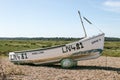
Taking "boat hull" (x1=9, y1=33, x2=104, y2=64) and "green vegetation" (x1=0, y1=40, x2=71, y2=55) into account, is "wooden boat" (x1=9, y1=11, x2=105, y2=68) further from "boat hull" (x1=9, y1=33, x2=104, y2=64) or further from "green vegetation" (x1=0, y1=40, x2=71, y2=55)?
"green vegetation" (x1=0, y1=40, x2=71, y2=55)

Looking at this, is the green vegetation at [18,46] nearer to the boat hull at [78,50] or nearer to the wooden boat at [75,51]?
the boat hull at [78,50]

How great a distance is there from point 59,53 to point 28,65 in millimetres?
3573

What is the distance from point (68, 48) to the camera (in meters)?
25.1

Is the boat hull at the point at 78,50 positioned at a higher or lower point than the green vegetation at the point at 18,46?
higher

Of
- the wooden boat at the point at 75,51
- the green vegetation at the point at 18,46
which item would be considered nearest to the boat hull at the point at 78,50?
the wooden boat at the point at 75,51

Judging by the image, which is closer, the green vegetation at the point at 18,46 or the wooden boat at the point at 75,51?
the wooden boat at the point at 75,51

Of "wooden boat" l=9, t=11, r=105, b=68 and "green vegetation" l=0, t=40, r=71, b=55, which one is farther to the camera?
"green vegetation" l=0, t=40, r=71, b=55

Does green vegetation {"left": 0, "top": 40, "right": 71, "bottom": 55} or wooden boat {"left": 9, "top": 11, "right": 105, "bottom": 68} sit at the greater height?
wooden boat {"left": 9, "top": 11, "right": 105, "bottom": 68}

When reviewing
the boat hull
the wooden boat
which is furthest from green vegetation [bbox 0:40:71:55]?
the wooden boat

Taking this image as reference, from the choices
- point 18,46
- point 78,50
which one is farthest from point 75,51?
point 18,46

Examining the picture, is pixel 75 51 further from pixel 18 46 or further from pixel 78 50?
pixel 18 46

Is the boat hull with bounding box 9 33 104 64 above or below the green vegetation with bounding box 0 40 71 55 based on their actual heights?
above

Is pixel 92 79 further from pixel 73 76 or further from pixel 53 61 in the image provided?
pixel 53 61

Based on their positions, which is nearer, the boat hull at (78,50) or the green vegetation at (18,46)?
the boat hull at (78,50)
